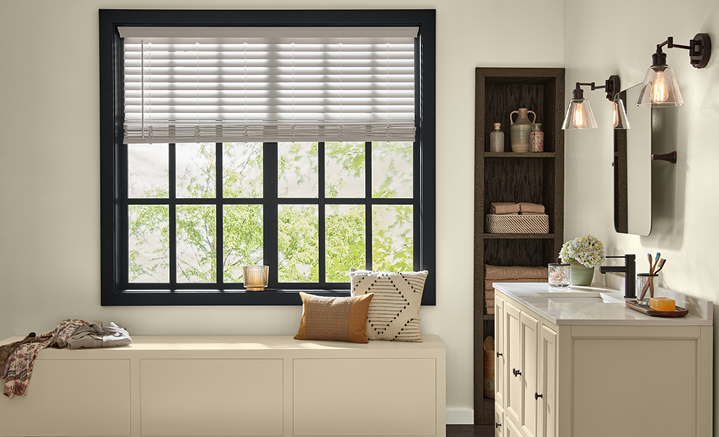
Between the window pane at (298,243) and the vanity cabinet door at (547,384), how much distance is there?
186cm

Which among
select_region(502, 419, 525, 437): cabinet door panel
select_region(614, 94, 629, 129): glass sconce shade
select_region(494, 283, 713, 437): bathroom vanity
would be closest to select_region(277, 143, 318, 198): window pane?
select_region(502, 419, 525, 437): cabinet door panel

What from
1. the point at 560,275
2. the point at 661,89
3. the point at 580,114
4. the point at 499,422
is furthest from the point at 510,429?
the point at 661,89

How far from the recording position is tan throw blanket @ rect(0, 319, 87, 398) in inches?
120

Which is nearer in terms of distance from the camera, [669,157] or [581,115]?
[669,157]

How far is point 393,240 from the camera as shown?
3.83m

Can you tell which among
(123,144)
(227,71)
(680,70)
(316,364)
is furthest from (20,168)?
(680,70)

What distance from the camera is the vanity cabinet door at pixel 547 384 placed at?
2.05 metres

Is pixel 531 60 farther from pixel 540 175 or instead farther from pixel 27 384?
pixel 27 384

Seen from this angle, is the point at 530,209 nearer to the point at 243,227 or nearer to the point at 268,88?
the point at 268,88

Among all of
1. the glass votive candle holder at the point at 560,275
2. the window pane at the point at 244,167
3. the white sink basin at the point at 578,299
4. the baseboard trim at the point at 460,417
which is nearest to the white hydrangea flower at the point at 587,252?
the glass votive candle holder at the point at 560,275

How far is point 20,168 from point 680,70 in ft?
12.3

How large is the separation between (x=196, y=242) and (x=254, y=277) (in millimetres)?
556

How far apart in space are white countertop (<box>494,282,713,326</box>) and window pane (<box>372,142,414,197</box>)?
1.29 meters

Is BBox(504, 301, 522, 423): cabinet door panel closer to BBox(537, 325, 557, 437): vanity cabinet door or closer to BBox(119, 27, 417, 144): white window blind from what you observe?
BBox(537, 325, 557, 437): vanity cabinet door
